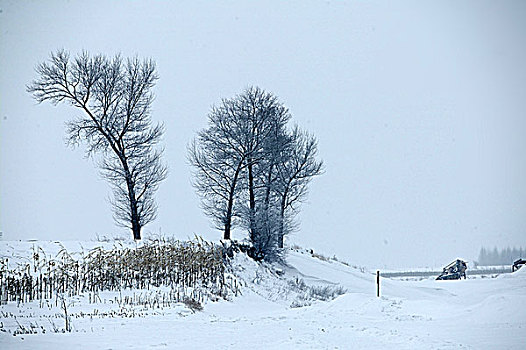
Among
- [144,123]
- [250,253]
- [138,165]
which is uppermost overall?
[144,123]

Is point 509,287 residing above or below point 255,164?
below

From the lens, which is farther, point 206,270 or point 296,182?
point 296,182

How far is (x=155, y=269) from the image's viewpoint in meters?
22.3

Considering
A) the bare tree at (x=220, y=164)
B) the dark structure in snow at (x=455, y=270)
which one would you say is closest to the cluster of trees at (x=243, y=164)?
the bare tree at (x=220, y=164)

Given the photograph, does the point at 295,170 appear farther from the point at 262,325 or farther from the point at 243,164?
the point at 262,325

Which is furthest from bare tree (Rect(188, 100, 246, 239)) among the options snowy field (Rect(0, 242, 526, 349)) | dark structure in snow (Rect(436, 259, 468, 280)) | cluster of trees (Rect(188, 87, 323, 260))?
dark structure in snow (Rect(436, 259, 468, 280))

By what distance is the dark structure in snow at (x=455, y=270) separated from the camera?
50.2m

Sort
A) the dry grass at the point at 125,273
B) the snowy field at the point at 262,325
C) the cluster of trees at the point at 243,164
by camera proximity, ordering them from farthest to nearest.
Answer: the cluster of trees at the point at 243,164, the dry grass at the point at 125,273, the snowy field at the point at 262,325

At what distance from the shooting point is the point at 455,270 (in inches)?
2003

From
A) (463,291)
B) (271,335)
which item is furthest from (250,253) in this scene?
(271,335)

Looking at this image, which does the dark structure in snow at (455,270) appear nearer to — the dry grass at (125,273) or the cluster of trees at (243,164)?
the cluster of trees at (243,164)

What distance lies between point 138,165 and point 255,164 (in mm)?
8038

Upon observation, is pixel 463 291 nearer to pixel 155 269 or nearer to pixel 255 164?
pixel 255 164

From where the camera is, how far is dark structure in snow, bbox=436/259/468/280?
5022cm
